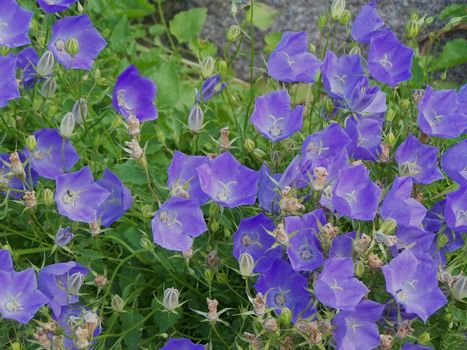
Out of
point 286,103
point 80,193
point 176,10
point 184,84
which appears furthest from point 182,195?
point 176,10

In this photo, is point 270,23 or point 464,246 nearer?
point 464,246

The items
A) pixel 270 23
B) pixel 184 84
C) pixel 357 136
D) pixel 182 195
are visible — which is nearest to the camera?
pixel 182 195

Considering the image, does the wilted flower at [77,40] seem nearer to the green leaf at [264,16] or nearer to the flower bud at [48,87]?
the flower bud at [48,87]

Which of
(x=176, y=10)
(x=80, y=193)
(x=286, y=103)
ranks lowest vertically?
(x=176, y=10)

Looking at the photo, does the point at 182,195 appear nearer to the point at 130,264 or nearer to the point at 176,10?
the point at 130,264

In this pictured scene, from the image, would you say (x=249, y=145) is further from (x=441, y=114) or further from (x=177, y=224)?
(x=441, y=114)

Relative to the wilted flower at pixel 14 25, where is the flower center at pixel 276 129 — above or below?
below

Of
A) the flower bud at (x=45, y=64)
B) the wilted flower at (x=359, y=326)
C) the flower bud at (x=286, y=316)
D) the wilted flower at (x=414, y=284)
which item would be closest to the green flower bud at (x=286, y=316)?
the flower bud at (x=286, y=316)
